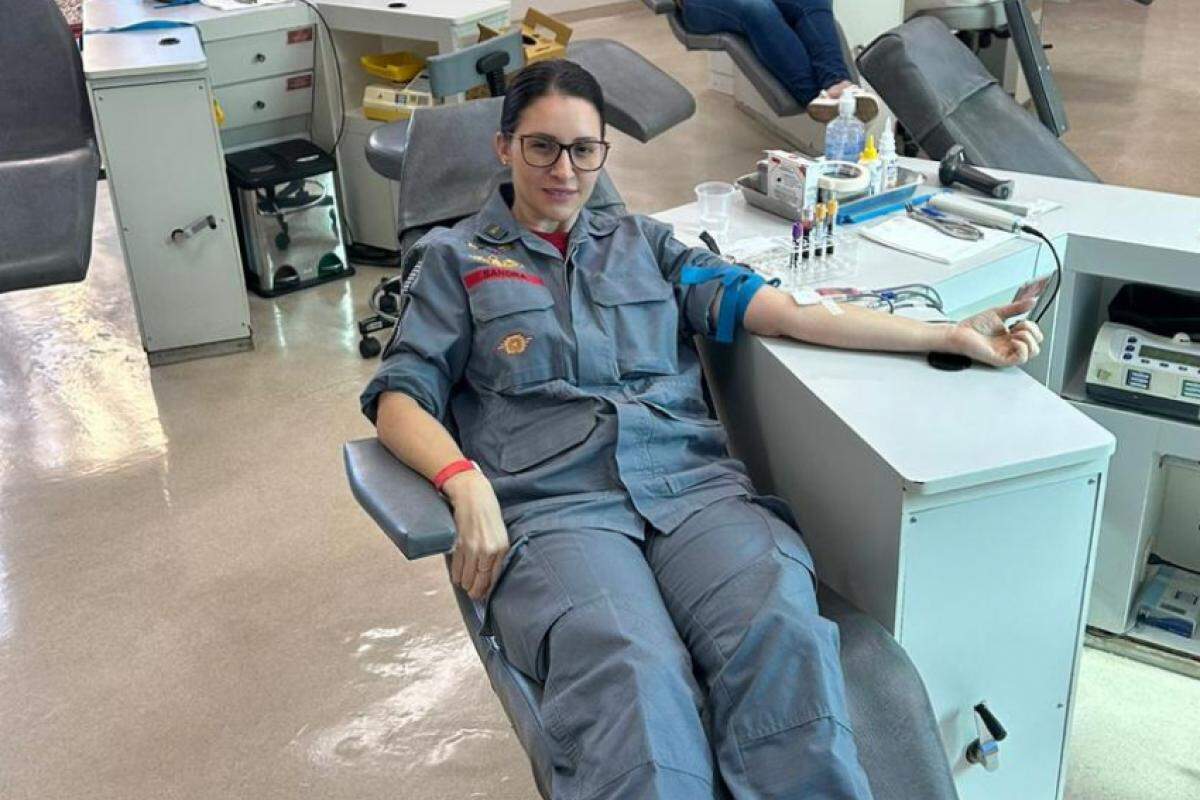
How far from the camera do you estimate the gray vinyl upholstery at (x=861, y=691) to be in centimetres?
170

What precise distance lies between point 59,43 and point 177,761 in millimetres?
2188

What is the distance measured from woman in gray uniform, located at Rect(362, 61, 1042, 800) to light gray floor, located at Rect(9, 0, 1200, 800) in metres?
0.59

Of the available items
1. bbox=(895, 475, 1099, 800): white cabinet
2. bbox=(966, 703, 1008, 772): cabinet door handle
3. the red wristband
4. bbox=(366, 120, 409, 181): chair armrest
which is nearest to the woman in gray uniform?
the red wristband

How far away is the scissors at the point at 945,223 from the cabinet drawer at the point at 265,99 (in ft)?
7.57

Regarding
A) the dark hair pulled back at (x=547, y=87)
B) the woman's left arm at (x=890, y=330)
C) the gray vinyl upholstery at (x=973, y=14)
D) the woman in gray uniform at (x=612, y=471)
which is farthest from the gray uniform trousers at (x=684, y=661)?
the gray vinyl upholstery at (x=973, y=14)

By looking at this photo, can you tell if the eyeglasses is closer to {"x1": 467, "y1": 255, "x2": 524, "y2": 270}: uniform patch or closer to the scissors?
{"x1": 467, "y1": 255, "x2": 524, "y2": 270}: uniform patch

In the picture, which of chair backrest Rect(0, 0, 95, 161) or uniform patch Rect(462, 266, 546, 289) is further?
chair backrest Rect(0, 0, 95, 161)

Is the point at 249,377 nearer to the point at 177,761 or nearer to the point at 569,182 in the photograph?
the point at 177,761

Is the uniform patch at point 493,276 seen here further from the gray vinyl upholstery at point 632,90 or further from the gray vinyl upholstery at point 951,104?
the gray vinyl upholstery at point 951,104

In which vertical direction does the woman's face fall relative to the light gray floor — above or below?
above

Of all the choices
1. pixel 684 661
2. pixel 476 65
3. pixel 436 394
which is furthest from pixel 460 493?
pixel 476 65

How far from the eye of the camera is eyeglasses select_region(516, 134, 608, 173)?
2086 millimetres

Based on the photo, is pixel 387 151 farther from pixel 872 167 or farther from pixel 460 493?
pixel 460 493

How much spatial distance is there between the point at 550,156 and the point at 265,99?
231 cm
